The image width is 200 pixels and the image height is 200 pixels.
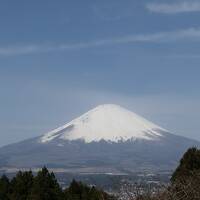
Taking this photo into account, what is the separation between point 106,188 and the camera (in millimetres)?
14016

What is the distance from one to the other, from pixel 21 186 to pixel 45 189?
8.96ft

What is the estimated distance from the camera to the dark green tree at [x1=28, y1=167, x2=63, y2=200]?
27250mm

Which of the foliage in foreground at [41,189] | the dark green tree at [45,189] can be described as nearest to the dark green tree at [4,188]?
the foliage in foreground at [41,189]

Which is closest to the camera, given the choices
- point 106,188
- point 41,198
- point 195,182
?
point 195,182

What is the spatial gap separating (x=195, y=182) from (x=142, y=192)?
1.11m

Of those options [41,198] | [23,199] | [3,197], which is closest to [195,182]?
[41,198]

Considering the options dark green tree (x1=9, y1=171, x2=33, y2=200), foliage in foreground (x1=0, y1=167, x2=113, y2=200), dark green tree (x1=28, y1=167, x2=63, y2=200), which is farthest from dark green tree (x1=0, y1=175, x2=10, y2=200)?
dark green tree (x1=28, y1=167, x2=63, y2=200)

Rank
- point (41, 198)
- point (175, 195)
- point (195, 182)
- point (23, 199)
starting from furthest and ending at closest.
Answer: point (23, 199)
point (41, 198)
point (195, 182)
point (175, 195)

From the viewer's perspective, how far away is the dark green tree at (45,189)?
27250 millimetres

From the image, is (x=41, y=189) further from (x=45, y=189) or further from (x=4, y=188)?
(x=4, y=188)

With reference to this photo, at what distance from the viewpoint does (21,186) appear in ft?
98.1

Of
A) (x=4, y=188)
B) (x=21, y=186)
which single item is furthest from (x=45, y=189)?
(x=4, y=188)

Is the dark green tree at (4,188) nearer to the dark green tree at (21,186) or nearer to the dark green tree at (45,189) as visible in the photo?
the dark green tree at (21,186)

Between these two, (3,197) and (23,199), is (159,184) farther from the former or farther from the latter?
(3,197)
